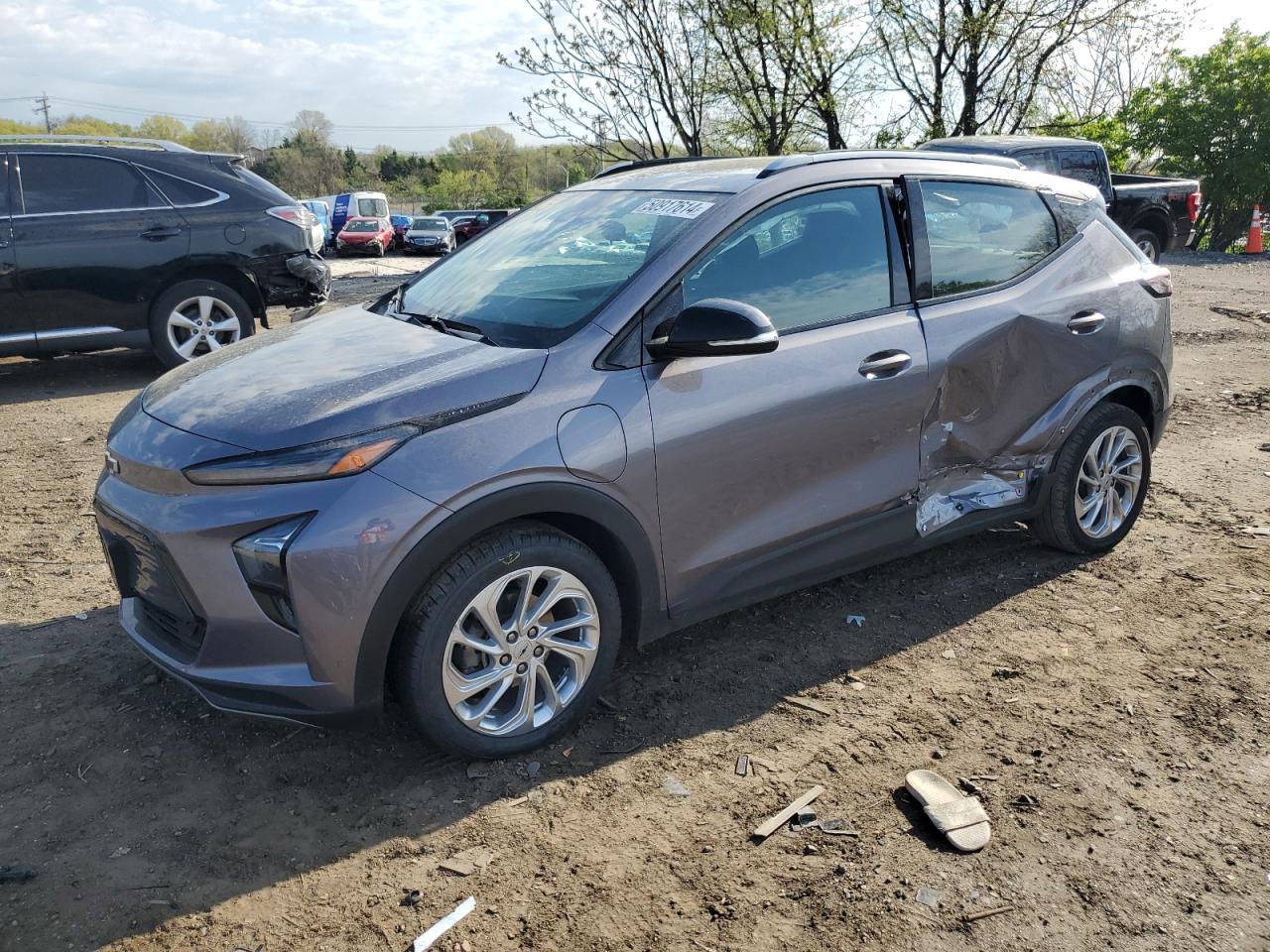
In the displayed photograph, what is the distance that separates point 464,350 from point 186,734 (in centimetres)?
152

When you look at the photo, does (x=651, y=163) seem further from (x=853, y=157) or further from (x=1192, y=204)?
(x=1192, y=204)

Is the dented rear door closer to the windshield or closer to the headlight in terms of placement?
the windshield

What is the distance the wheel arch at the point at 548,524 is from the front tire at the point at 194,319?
5.74 m

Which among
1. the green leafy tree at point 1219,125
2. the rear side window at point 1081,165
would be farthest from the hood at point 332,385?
the green leafy tree at point 1219,125

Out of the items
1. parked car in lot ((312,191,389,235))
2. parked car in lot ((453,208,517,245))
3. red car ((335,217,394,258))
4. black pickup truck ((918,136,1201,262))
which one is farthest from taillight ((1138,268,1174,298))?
parked car in lot ((312,191,389,235))

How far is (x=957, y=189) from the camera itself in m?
4.06

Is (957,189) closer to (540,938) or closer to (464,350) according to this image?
(464,350)

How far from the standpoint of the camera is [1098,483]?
457cm

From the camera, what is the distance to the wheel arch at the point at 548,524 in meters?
2.74

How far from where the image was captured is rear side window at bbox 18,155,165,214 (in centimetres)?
755

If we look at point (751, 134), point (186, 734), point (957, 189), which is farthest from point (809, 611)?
point (751, 134)

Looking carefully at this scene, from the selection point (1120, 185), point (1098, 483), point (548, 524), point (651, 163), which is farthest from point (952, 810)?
point (1120, 185)

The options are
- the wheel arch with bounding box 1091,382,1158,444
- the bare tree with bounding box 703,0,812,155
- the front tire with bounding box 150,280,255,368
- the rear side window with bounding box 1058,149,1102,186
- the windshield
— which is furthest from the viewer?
the bare tree with bounding box 703,0,812,155

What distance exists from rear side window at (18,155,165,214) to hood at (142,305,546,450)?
16.7 ft
